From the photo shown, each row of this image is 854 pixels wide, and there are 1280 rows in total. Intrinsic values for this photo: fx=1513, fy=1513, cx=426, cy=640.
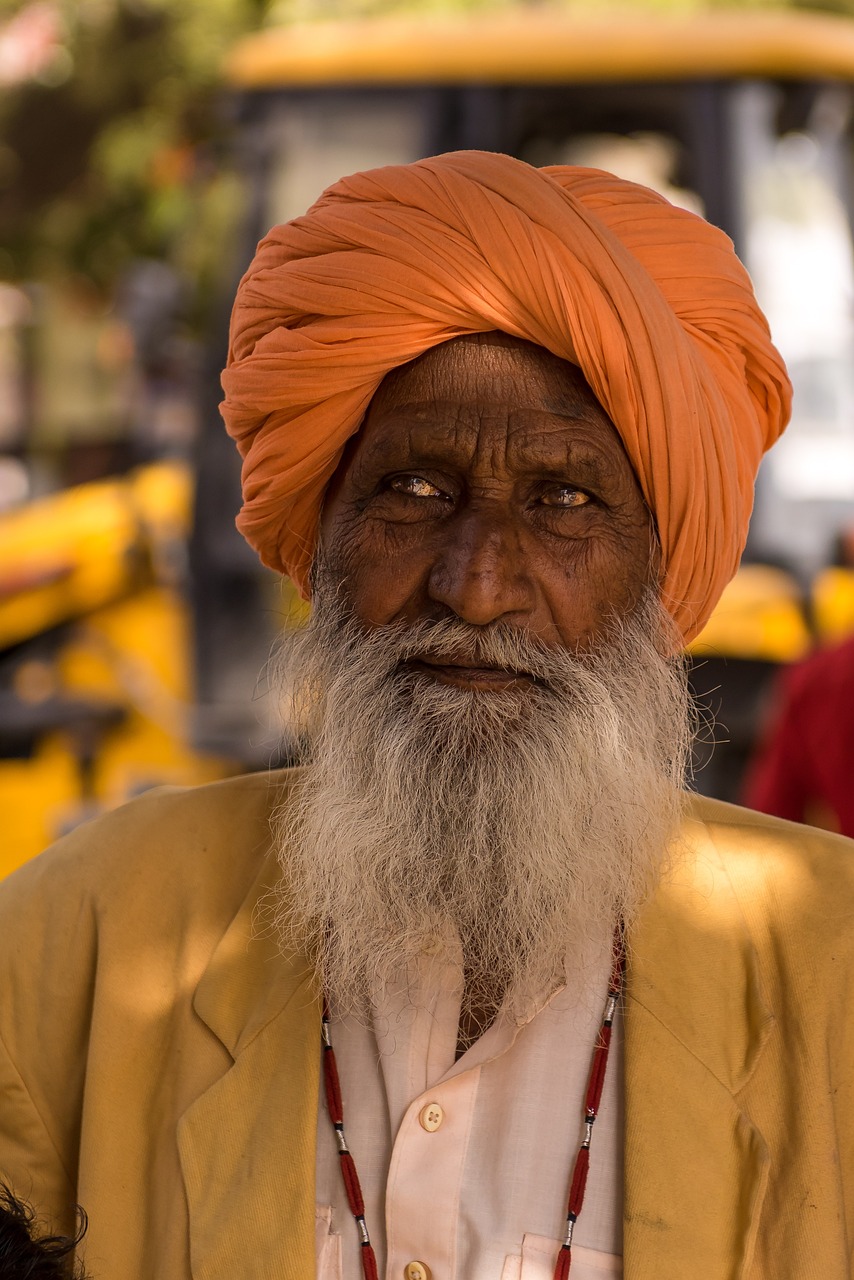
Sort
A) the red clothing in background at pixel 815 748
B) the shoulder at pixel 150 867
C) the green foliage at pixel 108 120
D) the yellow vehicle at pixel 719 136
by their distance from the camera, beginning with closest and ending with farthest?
the shoulder at pixel 150 867
the red clothing in background at pixel 815 748
the yellow vehicle at pixel 719 136
the green foliage at pixel 108 120

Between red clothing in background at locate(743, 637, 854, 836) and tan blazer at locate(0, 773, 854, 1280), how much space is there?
1.18 metres

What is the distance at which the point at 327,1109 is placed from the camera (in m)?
2.01

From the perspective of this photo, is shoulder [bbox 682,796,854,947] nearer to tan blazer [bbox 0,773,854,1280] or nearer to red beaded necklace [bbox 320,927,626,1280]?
tan blazer [bbox 0,773,854,1280]

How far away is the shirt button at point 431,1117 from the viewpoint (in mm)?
1925

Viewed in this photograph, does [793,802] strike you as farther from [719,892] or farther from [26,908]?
[26,908]

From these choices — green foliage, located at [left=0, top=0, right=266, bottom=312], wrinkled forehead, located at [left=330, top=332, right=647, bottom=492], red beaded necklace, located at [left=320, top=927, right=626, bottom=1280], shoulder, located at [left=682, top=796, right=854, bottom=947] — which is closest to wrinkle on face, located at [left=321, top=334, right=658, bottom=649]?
wrinkled forehead, located at [left=330, top=332, right=647, bottom=492]

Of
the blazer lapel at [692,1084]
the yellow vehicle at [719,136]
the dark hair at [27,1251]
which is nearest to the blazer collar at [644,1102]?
the blazer lapel at [692,1084]

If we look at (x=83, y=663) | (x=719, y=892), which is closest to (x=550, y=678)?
(x=719, y=892)

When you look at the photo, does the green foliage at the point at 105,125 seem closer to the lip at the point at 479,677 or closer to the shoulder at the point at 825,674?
the shoulder at the point at 825,674

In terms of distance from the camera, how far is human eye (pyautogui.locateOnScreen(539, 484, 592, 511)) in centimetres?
209

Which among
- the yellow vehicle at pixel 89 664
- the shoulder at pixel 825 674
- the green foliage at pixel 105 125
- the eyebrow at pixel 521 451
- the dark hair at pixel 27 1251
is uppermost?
the green foliage at pixel 105 125

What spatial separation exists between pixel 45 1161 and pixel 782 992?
1019mm

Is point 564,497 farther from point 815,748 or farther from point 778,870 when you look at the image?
point 815,748

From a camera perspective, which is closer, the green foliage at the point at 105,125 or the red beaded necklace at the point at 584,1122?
the red beaded necklace at the point at 584,1122
